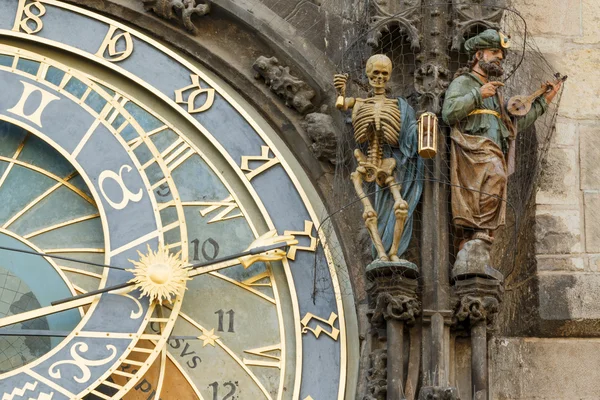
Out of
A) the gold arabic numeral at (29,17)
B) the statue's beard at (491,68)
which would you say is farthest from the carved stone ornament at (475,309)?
the gold arabic numeral at (29,17)

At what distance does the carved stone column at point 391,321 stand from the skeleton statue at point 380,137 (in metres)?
0.21

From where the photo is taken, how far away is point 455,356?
7621 millimetres

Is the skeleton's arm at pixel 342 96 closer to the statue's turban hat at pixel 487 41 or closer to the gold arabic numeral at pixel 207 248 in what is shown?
the statue's turban hat at pixel 487 41

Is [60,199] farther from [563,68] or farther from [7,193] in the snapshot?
[563,68]

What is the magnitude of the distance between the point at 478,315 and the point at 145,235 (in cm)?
A: 112

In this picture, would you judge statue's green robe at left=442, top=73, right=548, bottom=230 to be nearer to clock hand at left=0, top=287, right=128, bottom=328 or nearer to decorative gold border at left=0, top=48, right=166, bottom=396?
decorative gold border at left=0, top=48, right=166, bottom=396

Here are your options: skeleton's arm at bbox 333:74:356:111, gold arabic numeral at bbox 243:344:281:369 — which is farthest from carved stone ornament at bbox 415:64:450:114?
gold arabic numeral at bbox 243:344:281:369

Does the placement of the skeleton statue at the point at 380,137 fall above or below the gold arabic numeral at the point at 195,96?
below

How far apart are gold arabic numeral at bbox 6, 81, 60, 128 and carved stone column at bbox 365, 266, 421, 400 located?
124cm

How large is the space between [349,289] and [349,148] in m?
0.48

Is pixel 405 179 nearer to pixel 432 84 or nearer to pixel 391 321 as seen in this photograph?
pixel 432 84

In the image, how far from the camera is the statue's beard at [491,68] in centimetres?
791

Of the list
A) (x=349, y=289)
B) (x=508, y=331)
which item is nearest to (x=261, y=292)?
(x=349, y=289)

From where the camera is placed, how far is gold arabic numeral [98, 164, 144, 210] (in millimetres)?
7848
